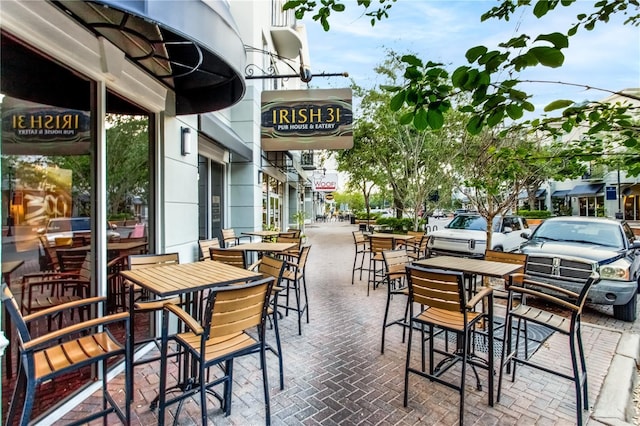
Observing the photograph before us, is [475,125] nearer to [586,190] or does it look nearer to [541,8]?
[541,8]

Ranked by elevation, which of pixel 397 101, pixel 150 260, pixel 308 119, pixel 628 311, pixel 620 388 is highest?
pixel 308 119

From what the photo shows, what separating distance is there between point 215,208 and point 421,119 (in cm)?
721

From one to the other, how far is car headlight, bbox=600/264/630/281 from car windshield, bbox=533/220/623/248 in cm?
94

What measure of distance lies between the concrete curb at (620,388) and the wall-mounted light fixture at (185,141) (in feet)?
16.9

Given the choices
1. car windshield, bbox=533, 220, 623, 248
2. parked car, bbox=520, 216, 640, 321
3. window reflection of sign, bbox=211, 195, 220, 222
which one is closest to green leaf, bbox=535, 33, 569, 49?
parked car, bbox=520, 216, 640, 321

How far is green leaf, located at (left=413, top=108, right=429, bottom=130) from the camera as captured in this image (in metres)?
1.79

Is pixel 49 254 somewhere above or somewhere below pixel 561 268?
above

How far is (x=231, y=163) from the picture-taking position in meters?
9.01

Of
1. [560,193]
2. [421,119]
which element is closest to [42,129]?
[421,119]

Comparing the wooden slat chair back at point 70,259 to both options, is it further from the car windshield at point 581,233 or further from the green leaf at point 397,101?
the car windshield at point 581,233

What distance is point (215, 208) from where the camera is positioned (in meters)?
8.30

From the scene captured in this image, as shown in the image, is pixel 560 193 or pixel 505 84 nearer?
pixel 505 84

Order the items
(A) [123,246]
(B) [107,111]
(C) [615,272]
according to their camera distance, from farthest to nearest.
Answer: (C) [615,272]
(A) [123,246]
(B) [107,111]

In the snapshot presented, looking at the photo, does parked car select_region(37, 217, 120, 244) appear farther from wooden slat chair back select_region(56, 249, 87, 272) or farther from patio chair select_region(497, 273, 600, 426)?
patio chair select_region(497, 273, 600, 426)
